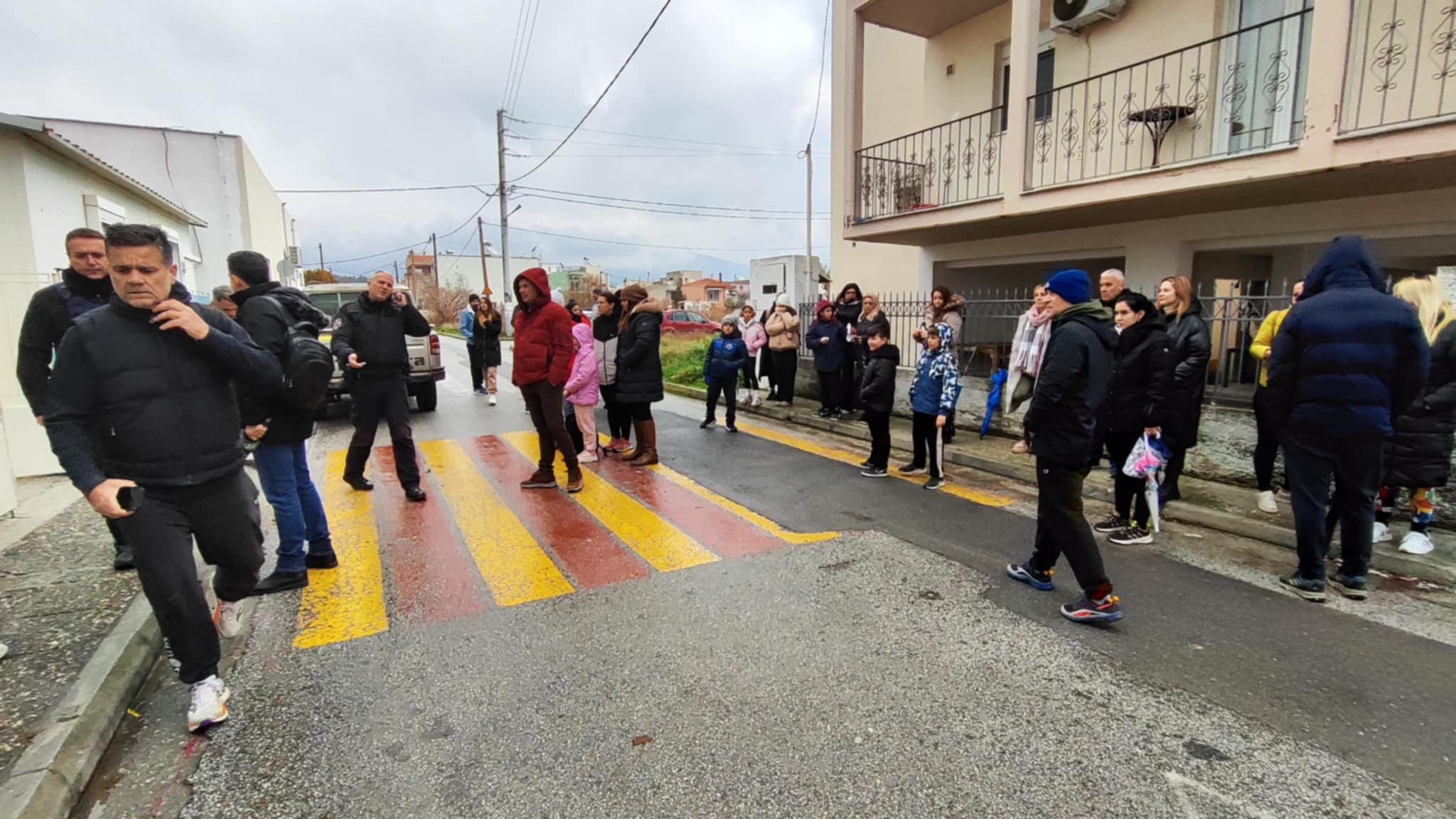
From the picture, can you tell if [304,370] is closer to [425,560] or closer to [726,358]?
[425,560]

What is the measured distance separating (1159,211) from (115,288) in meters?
10.1

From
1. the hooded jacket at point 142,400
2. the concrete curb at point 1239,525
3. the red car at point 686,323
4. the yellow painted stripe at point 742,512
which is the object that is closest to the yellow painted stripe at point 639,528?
the yellow painted stripe at point 742,512

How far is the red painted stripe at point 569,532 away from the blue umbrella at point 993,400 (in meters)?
5.19

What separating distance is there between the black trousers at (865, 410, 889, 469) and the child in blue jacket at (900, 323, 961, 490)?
11.8 inches

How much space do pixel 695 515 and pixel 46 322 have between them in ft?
14.2

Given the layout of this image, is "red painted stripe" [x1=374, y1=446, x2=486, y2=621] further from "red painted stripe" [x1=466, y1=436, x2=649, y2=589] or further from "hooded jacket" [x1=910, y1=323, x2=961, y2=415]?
"hooded jacket" [x1=910, y1=323, x2=961, y2=415]

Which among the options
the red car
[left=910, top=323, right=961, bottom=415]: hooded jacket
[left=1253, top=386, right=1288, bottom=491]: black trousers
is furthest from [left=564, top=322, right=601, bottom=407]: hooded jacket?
the red car

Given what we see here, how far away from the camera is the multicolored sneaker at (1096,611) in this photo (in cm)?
377

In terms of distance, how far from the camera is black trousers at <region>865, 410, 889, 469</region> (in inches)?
278

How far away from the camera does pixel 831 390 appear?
33.4ft

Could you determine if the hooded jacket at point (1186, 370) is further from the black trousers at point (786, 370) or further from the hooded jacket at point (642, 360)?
the black trousers at point (786, 370)

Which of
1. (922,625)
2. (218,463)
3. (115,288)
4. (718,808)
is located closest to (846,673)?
(922,625)

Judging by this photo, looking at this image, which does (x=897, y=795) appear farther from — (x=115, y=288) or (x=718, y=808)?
(x=115, y=288)

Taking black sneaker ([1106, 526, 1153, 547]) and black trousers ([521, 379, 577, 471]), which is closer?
black sneaker ([1106, 526, 1153, 547])
